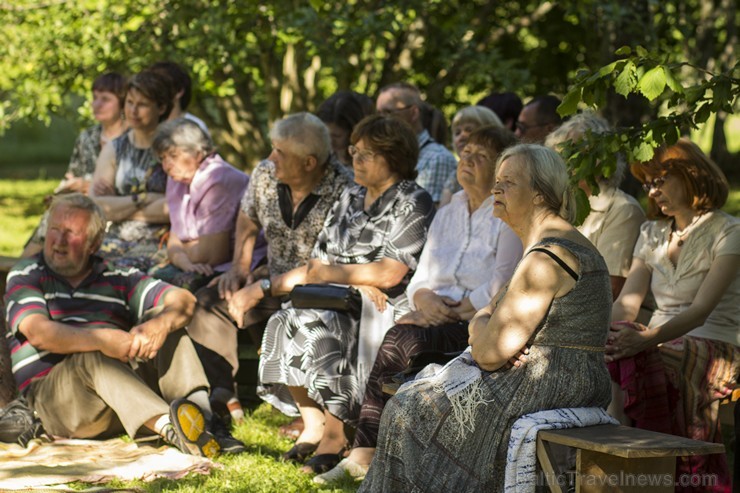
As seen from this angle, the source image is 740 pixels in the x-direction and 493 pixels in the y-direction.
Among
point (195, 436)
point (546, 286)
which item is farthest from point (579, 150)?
point (195, 436)

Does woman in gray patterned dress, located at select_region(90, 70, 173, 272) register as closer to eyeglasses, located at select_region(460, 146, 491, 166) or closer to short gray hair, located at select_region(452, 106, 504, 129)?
short gray hair, located at select_region(452, 106, 504, 129)

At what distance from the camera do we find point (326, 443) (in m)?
5.59

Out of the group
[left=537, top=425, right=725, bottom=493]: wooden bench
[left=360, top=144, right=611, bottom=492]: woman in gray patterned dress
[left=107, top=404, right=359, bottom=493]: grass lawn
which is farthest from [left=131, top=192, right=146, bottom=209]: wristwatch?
[left=537, top=425, right=725, bottom=493]: wooden bench

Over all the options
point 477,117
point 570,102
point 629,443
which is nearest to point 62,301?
point 477,117

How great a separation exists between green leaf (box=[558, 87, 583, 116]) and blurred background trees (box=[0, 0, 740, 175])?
154 inches

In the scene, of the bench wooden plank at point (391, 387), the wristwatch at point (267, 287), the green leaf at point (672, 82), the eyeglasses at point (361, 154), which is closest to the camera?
the green leaf at point (672, 82)

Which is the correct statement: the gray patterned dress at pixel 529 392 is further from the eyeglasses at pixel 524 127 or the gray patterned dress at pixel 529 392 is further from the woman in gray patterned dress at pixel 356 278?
the eyeglasses at pixel 524 127

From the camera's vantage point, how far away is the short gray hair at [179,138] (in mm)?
6727

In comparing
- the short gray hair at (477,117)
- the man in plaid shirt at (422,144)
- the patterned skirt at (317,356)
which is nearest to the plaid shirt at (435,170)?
the man in plaid shirt at (422,144)

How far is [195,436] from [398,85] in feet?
8.64

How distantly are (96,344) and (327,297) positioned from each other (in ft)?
3.79

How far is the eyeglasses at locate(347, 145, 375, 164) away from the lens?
19.1 ft

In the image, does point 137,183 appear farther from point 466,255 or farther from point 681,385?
point 681,385

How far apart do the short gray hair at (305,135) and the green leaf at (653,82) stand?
2410mm
